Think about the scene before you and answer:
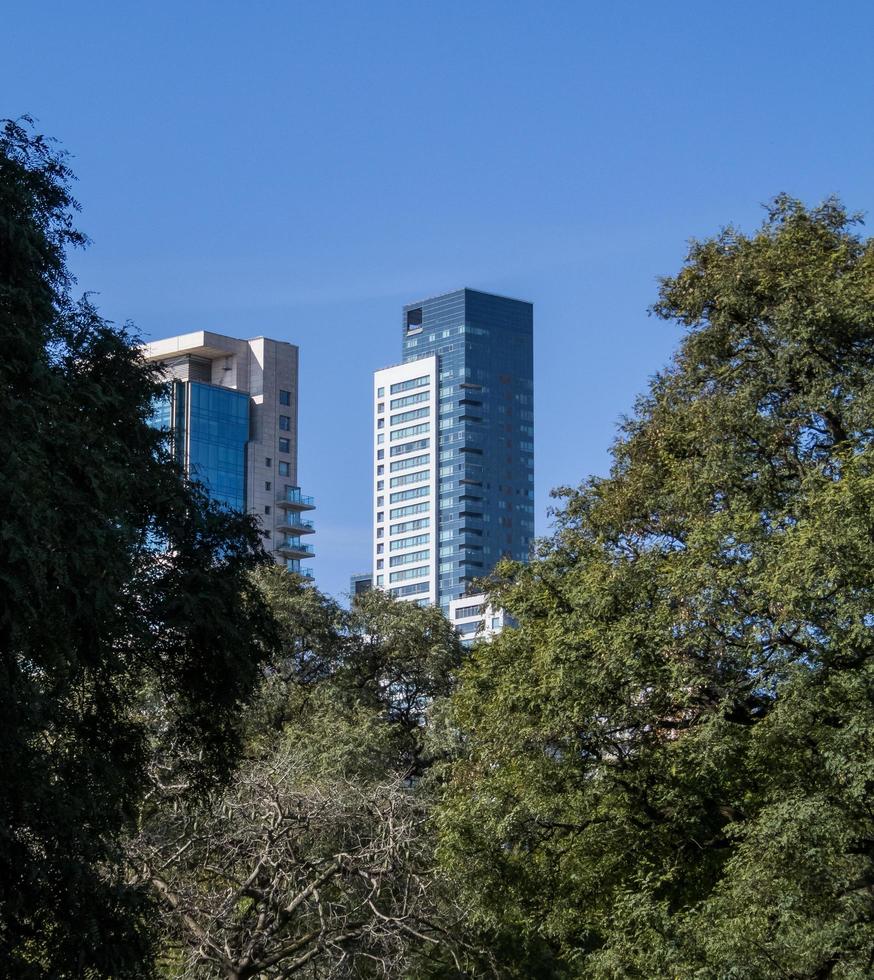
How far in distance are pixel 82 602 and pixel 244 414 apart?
392 feet

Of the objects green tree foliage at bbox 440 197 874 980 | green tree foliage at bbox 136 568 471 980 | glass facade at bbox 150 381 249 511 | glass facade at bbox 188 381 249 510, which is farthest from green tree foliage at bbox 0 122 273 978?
glass facade at bbox 188 381 249 510

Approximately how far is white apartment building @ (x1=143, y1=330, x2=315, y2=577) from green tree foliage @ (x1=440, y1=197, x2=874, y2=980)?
10548 cm

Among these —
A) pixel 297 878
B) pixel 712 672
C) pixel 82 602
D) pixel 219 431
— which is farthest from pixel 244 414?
pixel 82 602

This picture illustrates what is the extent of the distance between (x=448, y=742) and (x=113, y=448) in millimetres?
21152

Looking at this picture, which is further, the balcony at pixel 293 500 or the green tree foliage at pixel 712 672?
the balcony at pixel 293 500

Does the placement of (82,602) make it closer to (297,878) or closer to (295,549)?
(297,878)

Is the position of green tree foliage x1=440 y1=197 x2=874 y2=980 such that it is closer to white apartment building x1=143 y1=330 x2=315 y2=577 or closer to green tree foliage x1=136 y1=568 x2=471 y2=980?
green tree foliage x1=136 y1=568 x2=471 y2=980

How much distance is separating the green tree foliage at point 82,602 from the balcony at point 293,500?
4679 inches

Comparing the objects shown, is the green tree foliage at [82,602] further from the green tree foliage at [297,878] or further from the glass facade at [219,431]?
the glass facade at [219,431]

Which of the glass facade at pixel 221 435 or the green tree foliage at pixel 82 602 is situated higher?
the glass facade at pixel 221 435

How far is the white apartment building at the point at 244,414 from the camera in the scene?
13212cm

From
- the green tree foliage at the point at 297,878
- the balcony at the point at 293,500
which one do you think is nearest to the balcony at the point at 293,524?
the balcony at the point at 293,500

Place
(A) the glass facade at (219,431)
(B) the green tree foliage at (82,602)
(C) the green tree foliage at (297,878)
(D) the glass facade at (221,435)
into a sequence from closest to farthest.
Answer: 1. (B) the green tree foliage at (82,602)
2. (C) the green tree foliage at (297,878)
3. (A) the glass facade at (219,431)
4. (D) the glass facade at (221,435)

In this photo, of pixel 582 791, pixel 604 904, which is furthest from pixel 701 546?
pixel 604 904
